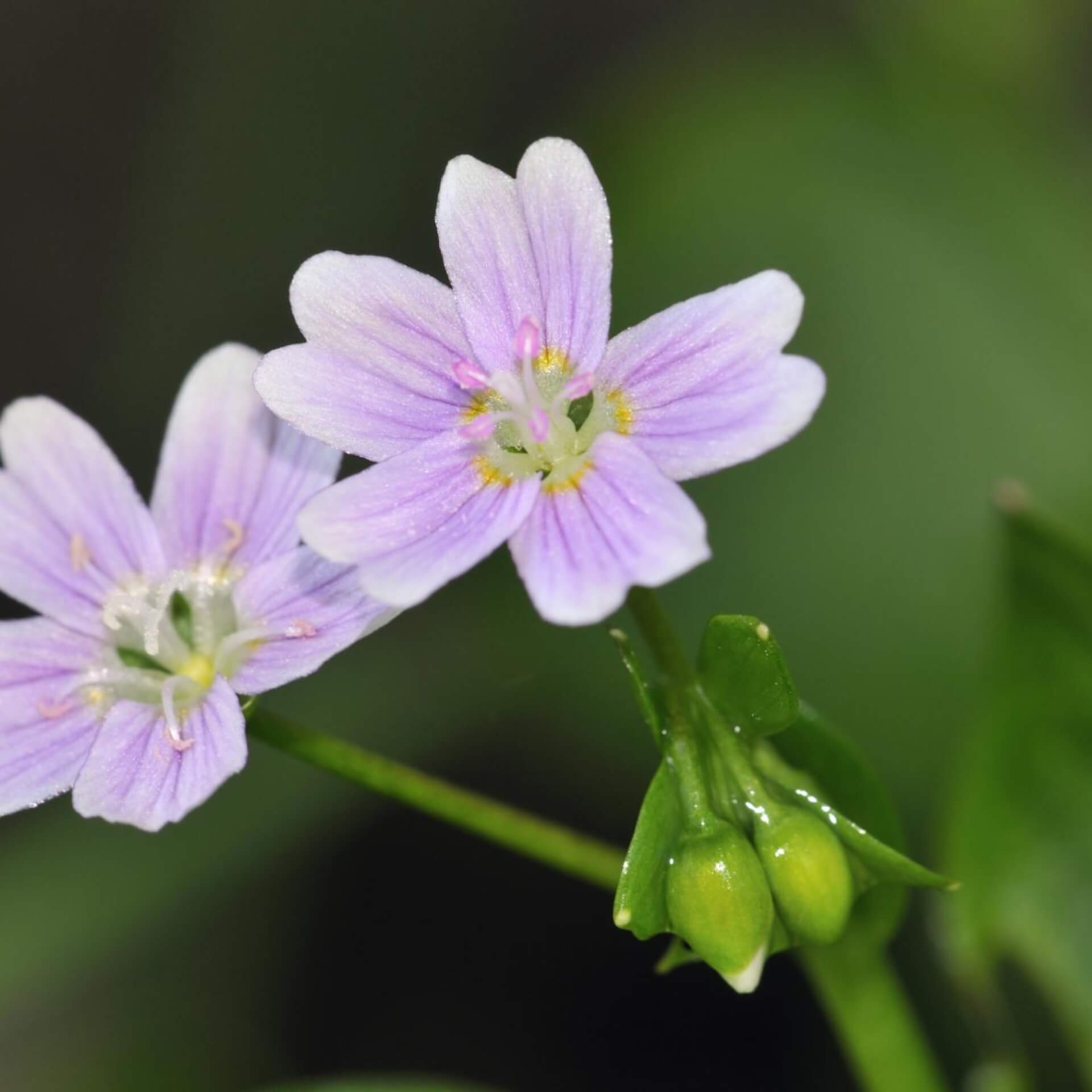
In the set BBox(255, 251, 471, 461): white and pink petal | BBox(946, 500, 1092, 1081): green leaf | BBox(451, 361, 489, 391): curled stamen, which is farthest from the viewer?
BBox(946, 500, 1092, 1081): green leaf

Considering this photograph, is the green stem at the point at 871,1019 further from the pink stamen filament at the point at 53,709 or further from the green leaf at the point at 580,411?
the pink stamen filament at the point at 53,709

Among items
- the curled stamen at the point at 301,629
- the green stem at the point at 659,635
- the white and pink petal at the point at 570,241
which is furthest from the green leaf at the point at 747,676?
the curled stamen at the point at 301,629

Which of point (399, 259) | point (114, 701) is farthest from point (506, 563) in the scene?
point (114, 701)

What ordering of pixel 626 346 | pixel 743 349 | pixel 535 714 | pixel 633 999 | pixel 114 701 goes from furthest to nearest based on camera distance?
pixel 535 714
pixel 633 999
pixel 114 701
pixel 626 346
pixel 743 349

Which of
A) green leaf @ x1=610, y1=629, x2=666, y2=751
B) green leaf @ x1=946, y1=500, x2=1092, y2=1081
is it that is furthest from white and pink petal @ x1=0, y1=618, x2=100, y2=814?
green leaf @ x1=946, y1=500, x2=1092, y2=1081

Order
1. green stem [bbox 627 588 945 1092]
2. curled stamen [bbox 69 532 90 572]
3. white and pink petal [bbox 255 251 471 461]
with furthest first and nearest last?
green stem [bbox 627 588 945 1092], curled stamen [bbox 69 532 90 572], white and pink petal [bbox 255 251 471 461]

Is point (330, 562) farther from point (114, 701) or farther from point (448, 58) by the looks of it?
point (448, 58)

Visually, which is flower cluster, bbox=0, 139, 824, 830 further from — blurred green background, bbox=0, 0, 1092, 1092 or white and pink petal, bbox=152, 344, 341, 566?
blurred green background, bbox=0, 0, 1092, 1092

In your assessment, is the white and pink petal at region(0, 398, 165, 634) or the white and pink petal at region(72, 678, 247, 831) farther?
the white and pink petal at region(0, 398, 165, 634)
